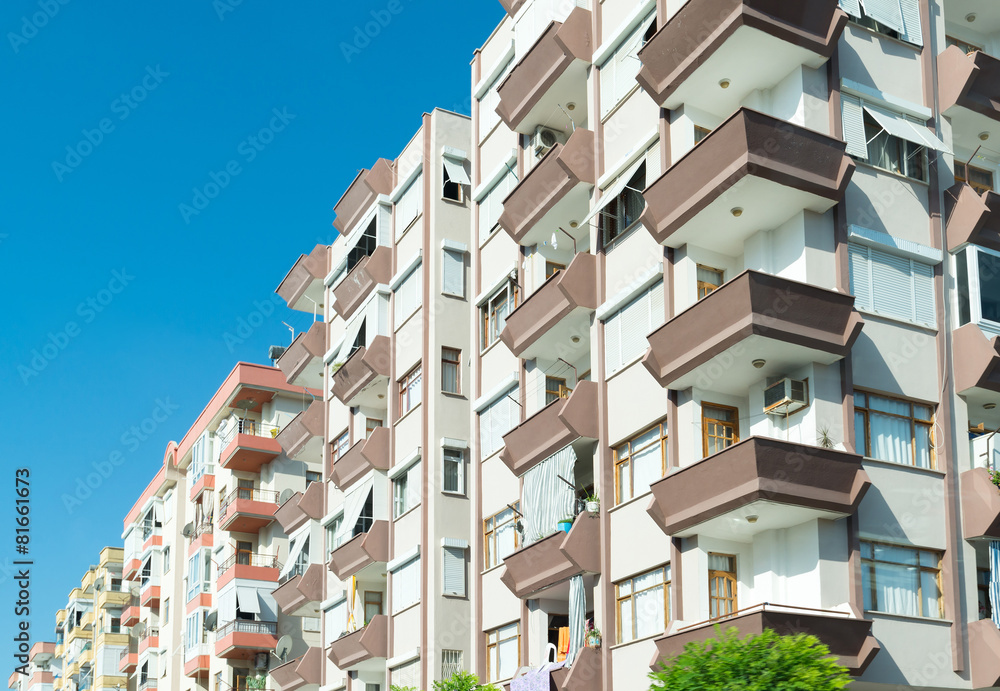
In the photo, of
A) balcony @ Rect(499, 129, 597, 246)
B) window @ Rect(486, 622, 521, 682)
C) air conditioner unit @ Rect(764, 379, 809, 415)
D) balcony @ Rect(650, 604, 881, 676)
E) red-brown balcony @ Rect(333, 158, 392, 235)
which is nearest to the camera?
balcony @ Rect(650, 604, 881, 676)

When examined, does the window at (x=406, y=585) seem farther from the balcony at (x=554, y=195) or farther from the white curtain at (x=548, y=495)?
the balcony at (x=554, y=195)

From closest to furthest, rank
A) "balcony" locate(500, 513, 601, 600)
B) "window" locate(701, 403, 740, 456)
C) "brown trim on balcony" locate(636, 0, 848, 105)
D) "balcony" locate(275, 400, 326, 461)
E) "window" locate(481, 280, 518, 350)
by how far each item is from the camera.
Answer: "brown trim on balcony" locate(636, 0, 848, 105), "window" locate(701, 403, 740, 456), "balcony" locate(500, 513, 601, 600), "window" locate(481, 280, 518, 350), "balcony" locate(275, 400, 326, 461)

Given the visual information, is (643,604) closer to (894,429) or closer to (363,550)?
(894,429)

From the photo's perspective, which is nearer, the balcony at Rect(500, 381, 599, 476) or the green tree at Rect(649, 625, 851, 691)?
the green tree at Rect(649, 625, 851, 691)

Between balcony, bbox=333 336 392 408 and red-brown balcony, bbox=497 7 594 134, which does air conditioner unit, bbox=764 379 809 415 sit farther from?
balcony, bbox=333 336 392 408

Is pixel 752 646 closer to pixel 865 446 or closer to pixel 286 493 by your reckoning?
pixel 865 446

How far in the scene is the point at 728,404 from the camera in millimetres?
27125

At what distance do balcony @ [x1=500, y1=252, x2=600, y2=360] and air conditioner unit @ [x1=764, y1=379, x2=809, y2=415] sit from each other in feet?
21.4

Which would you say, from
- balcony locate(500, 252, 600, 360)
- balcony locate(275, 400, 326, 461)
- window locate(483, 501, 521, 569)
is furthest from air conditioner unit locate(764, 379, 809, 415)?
balcony locate(275, 400, 326, 461)

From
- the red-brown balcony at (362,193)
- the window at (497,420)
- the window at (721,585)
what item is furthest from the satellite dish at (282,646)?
the window at (721,585)

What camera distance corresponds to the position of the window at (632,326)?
28.9 meters

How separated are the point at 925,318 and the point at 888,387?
6.76 feet

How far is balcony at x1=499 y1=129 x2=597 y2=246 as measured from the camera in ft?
106

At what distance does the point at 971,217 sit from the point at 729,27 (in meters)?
6.73
